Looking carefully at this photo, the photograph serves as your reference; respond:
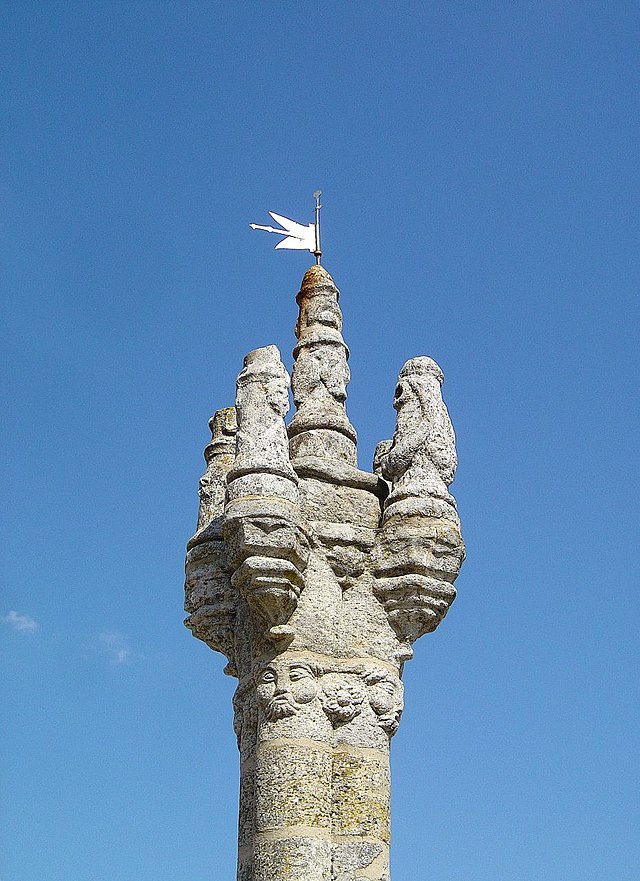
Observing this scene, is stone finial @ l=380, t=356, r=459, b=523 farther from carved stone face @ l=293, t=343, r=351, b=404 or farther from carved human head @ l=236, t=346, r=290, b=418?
carved human head @ l=236, t=346, r=290, b=418

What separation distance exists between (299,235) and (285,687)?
3921 millimetres

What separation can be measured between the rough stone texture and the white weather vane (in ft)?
3.80

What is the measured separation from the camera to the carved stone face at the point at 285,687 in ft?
25.9

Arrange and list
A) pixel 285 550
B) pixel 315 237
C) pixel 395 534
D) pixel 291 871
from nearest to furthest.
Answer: pixel 291 871
pixel 285 550
pixel 395 534
pixel 315 237

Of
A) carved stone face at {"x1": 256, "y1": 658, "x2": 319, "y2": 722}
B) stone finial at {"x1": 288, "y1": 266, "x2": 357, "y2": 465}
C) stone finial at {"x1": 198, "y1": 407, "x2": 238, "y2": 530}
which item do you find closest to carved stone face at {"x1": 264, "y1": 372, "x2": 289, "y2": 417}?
stone finial at {"x1": 288, "y1": 266, "x2": 357, "y2": 465}

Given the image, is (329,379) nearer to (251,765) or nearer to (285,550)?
(285,550)

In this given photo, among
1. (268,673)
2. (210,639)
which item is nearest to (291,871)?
(268,673)

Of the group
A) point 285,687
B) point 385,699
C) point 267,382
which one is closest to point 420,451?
point 267,382

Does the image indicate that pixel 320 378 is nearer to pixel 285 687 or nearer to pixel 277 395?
pixel 277 395

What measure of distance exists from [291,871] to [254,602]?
165 centimetres

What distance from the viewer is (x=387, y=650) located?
8375mm

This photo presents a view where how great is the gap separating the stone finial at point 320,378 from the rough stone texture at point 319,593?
16 mm

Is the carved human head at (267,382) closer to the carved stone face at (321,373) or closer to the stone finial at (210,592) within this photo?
the carved stone face at (321,373)

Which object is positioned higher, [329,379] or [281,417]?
[329,379]
